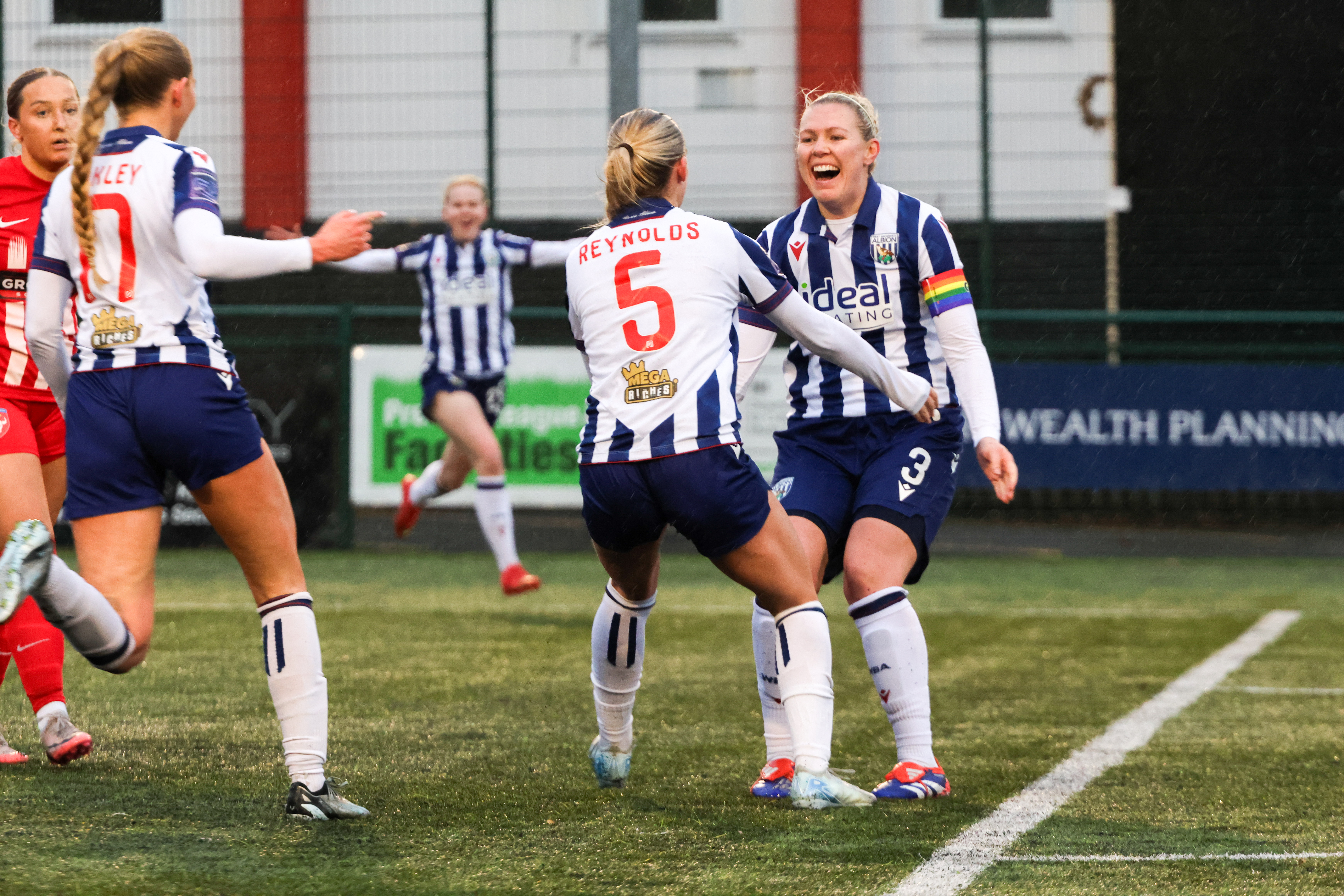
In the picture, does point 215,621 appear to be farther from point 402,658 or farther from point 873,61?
point 873,61

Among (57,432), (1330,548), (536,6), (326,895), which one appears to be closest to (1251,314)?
(1330,548)

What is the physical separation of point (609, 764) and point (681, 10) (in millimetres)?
12375

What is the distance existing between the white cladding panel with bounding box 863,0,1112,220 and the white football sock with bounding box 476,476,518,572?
5.87 m

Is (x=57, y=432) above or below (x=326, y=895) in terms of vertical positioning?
above

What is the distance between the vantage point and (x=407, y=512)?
33.3ft

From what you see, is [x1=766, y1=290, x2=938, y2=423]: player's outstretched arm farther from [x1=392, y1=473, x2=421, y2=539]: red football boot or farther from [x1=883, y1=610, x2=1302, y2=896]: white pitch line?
[x1=392, y1=473, x2=421, y2=539]: red football boot

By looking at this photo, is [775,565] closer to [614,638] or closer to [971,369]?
[614,638]

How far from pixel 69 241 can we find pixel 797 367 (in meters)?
2.02

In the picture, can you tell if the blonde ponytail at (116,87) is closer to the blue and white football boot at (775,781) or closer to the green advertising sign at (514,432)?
the blue and white football boot at (775,781)

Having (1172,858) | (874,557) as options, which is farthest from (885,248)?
(1172,858)

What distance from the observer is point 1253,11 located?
1625cm

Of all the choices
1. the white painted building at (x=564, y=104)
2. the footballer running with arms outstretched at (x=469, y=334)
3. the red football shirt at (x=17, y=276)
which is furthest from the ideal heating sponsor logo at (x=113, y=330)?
the white painted building at (x=564, y=104)

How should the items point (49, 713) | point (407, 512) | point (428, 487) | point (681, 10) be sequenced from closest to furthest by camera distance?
1. point (49, 713)
2. point (428, 487)
3. point (407, 512)
4. point (681, 10)

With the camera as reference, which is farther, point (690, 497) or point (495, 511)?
point (495, 511)
